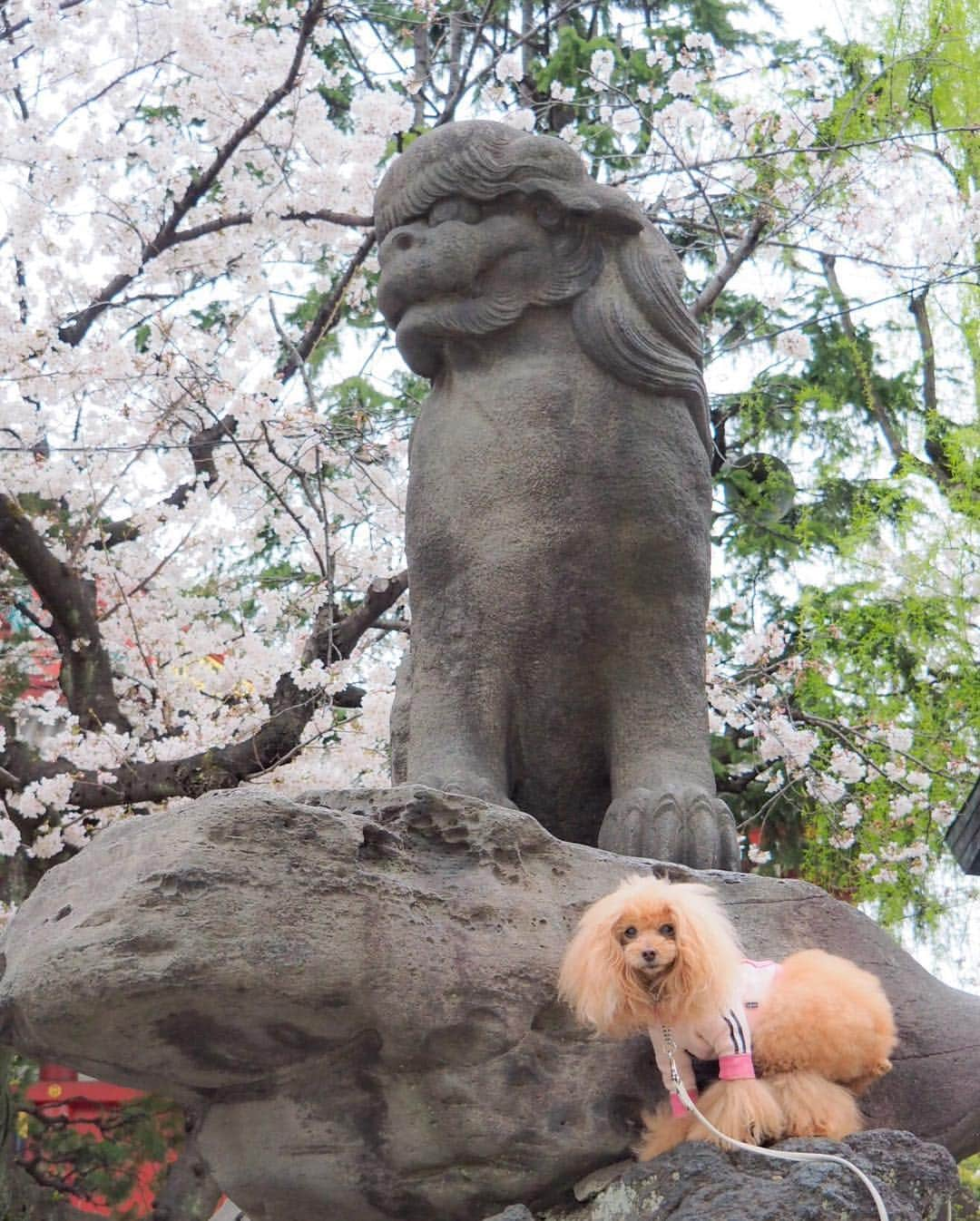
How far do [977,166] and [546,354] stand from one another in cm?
991

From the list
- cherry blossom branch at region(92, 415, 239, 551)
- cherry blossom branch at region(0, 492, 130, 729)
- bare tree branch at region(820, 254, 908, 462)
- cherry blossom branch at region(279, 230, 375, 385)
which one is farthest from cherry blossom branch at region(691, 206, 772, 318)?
bare tree branch at region(820, 254, 908, 462)

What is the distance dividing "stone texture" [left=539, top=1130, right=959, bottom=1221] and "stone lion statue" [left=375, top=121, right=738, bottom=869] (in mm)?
975

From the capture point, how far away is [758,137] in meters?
8.50

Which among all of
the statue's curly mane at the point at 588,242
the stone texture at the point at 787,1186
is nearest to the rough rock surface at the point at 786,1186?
the stone texture at the point at 787,1186

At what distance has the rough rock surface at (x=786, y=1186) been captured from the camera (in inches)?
85.2

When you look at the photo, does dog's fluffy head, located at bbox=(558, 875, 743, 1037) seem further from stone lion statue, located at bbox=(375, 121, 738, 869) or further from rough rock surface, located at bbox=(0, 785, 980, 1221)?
stone lion statue, located at bbox=(375, 121, 738, 869)

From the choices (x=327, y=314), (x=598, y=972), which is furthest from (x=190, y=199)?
(x=598, y=972)

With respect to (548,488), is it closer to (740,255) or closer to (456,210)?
(456,210)

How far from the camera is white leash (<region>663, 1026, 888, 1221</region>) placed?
218 cm

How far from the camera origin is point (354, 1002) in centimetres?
238

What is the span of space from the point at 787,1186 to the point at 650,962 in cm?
38

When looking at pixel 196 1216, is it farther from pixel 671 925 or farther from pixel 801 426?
pixel 801 426

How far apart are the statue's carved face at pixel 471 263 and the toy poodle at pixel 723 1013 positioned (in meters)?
1.51

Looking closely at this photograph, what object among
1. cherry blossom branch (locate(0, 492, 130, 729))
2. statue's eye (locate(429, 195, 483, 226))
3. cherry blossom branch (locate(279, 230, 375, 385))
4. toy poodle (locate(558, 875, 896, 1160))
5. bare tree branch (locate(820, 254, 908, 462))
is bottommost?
toy poodle (locate(558, 875, 896, 1160))
